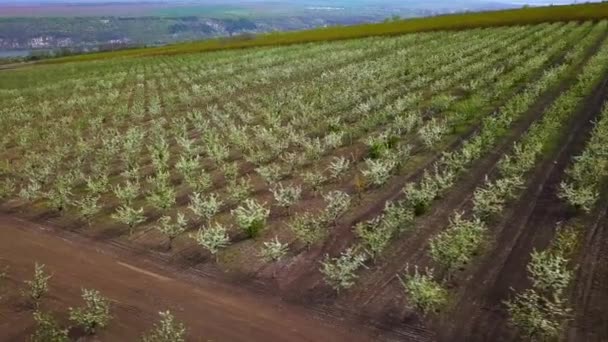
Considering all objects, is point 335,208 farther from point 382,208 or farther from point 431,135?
point 431,135

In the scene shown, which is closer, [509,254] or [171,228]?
[509,254]

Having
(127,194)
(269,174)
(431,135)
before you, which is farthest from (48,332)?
(431,135)

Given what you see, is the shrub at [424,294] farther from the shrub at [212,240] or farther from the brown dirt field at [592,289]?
the shrub at [212,240]

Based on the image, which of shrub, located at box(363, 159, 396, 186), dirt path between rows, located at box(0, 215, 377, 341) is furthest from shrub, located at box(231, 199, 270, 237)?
shrub, located at box(363, 159, 396, 186)

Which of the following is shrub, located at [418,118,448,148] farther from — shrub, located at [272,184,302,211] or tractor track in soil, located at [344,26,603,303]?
shrub, located at [272,184,302,211]

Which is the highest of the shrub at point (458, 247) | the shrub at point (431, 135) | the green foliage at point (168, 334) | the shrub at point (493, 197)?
the shrub at point (431, 135)

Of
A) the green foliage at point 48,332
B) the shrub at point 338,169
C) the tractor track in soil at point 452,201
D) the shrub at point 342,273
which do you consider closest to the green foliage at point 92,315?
the green foliage at point 48,332
